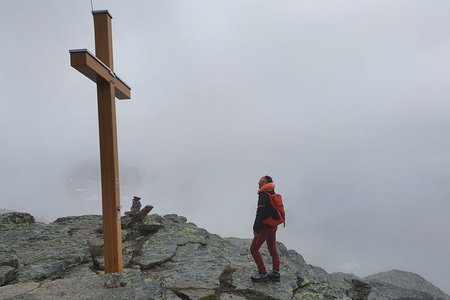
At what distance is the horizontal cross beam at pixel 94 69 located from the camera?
700cm

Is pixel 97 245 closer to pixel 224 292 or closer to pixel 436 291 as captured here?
pixel 224 292

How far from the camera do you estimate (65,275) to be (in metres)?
10.8

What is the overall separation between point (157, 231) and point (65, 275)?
6210 millimetres

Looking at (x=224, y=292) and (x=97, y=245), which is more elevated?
(x=97, y=245)

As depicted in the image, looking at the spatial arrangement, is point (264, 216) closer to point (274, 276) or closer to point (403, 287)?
point (274, 276)

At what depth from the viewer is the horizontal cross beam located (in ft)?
23.0

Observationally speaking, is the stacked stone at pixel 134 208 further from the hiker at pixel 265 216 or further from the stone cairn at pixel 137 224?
the hiker at pixel 265 216

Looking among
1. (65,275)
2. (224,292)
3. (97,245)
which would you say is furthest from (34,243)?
(224,292)

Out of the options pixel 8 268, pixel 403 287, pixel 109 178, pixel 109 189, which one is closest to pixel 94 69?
pixel 109 178

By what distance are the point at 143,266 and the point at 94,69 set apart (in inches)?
301

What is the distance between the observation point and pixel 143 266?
40.1ft

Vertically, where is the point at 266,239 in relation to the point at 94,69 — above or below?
below

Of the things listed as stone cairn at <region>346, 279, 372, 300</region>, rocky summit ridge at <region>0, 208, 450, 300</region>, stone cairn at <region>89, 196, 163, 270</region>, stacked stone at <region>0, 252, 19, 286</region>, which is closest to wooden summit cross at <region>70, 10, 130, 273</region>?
rocky summit ridge at <region>0, 208, 450, 300</region>

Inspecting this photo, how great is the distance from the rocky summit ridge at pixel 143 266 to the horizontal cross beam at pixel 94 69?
14.8 ft
